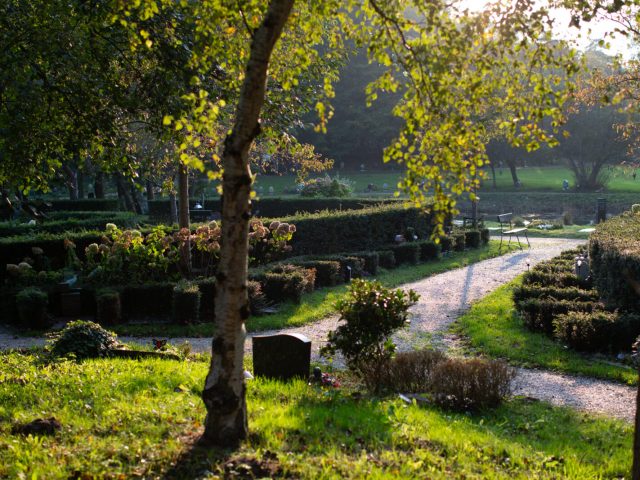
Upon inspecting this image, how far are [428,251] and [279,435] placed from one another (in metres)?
18.1

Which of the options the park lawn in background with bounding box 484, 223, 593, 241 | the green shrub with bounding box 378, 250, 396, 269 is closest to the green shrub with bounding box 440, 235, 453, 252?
the green shrub with bounding box 378, 250, 396, 269

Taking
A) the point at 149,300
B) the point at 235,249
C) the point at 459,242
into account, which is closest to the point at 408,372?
the point at 235,249

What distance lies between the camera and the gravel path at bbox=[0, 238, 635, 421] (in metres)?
8.73

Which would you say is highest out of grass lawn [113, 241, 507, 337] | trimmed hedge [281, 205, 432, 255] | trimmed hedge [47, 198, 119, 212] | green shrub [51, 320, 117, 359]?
trimmed hedge [47, 198, 119, 212]

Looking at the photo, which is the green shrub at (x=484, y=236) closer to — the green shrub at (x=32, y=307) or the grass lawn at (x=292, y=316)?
the grass lawn at (x=292, y=316)

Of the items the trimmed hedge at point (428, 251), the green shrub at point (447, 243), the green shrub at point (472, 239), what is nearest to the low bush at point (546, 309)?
the trimmed hedge at point (428, 251)

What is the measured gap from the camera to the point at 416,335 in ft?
41.5

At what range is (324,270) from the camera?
17188 mm

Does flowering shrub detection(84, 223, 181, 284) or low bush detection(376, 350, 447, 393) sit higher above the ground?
flowering shrub detection(84, 223, 181, 284)

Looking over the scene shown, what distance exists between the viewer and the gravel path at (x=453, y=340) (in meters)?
8.73

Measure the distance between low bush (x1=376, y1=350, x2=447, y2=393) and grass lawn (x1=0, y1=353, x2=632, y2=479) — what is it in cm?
80

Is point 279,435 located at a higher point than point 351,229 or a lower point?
lower

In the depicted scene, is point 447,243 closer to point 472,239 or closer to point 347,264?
point 472,239

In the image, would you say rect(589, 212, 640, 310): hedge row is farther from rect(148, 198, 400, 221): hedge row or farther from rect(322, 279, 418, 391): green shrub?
rect(148, 198, 400, 221): hedge row
